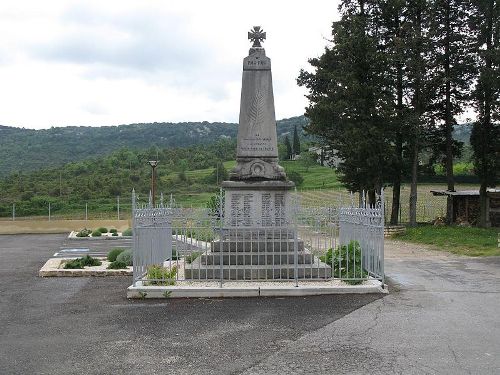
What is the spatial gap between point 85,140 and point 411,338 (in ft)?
273

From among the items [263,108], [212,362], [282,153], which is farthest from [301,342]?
[282,153]

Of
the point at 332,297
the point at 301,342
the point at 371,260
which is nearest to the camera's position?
the point at 301,342

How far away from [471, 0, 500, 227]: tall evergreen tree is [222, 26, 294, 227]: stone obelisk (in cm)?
1614

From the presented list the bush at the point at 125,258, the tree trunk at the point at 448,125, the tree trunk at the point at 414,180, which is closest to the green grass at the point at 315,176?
the tree trunk at the point at 448,125

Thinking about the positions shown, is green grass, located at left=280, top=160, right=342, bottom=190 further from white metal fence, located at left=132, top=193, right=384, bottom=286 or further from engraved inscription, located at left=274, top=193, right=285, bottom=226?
white metal fence, located at left=132, top=193, right=384, bottom=286

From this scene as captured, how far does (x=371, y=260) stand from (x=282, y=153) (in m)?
57.7

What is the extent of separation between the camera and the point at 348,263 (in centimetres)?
1090

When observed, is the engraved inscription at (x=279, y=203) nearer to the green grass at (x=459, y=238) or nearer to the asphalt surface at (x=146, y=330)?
the asphalt surface at (x=146, y=330)

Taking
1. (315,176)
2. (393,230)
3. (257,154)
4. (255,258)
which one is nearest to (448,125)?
(393,230)

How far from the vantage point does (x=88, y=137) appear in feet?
284

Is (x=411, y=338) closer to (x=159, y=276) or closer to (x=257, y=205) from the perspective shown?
(x=159, y=276)

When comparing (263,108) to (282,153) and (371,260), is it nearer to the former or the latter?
(371,260)

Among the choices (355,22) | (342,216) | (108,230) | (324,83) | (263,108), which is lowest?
(108,230)

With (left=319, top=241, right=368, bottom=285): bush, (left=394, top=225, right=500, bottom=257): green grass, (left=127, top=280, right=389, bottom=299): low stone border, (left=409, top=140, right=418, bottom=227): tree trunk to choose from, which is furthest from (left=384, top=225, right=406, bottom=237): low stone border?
(left=127, top=280, right=389, bottom=299): low stone border
